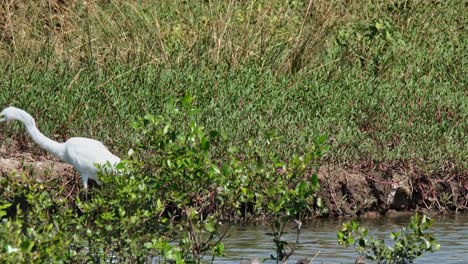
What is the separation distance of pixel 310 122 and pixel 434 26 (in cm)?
412

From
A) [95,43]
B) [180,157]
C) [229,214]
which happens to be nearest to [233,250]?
[229,214]

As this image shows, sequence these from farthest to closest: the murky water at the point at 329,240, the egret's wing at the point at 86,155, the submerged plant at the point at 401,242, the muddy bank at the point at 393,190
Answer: the muddy bank at the point at 393,190 → the egret's wing at the point at 86,155 → the murky water at the point at 329,240 → the submerged plant at the point at 401,242

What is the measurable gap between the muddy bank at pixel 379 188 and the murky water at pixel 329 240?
151mm

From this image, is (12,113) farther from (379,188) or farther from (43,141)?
(379,188)

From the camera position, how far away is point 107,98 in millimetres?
9555

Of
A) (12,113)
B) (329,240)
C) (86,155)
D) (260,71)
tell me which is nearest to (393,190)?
(329,240)

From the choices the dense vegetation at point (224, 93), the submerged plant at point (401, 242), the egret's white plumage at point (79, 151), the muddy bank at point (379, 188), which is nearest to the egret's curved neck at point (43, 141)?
the egret's white plumage at point (79, 151)

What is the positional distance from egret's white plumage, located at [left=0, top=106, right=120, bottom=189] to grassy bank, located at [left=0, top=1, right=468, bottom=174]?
0.58m

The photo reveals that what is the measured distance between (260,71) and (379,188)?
256 cm

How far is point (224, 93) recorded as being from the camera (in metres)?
9.98

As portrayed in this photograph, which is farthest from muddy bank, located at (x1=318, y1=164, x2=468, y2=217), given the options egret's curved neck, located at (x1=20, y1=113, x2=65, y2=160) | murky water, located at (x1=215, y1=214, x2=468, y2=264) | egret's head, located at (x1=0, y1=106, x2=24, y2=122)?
egret's head, located at (x1=0, y1=106, x2=24, y2=122)

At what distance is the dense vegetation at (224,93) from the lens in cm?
554

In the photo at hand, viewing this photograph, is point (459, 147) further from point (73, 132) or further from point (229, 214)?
point (73, 132)

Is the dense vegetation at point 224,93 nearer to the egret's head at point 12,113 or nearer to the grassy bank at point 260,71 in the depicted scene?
the grassy bank at point 260,71
